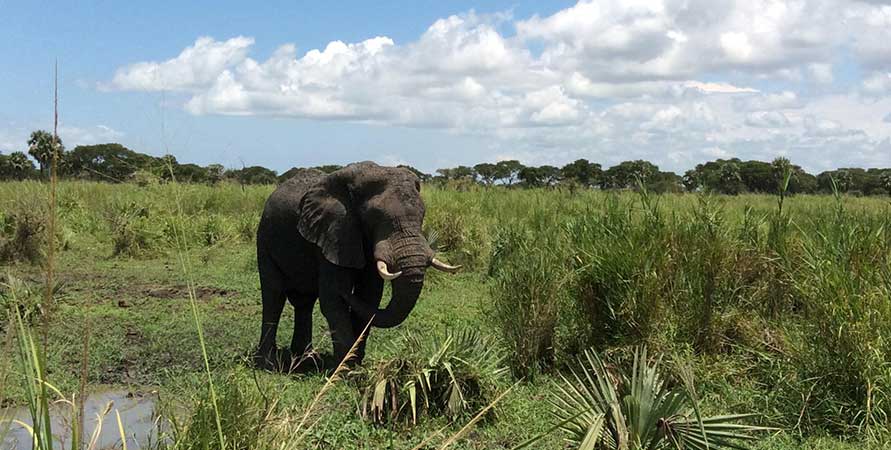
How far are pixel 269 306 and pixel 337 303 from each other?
114cm

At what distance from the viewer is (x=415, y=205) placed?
19.7ft

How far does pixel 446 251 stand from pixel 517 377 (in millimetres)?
7299

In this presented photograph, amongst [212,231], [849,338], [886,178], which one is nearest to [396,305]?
[849,338]

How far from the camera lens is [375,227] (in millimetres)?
6000

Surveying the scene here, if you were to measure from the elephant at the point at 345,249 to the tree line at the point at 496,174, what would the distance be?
18.8 inches

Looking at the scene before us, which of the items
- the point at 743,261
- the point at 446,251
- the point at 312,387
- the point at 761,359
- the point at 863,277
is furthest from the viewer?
the point at 446,251

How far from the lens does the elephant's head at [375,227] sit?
5828 mm

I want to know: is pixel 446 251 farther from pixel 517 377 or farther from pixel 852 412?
pixel 852 412

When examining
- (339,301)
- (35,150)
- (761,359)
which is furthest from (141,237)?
(35,150)

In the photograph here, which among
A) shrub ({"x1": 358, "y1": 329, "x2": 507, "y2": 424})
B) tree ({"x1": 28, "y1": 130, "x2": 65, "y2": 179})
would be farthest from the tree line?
shrub ({"x1": 358, "y1": 329, "x2": 507, "y2": 424})

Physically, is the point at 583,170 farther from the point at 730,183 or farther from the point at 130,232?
the point at 130,232

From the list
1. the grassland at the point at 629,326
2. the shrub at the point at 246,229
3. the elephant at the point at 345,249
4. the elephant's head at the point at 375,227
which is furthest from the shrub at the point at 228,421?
the shrub at the point at 246,229

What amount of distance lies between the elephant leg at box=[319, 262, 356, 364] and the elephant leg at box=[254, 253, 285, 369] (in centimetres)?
85

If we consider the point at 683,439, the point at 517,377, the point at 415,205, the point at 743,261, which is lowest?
the point at 517,377
